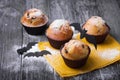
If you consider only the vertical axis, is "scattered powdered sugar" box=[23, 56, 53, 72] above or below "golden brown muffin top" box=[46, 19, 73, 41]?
below

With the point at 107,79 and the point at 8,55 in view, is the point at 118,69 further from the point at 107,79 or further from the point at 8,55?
the point at 8,55

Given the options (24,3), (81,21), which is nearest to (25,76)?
(81,21)

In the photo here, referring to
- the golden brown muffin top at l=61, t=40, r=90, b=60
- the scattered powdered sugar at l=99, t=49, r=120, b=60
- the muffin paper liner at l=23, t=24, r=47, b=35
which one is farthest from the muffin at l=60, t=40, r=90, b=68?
the muffin paper liner at l=23, t=24, r=47, b=35

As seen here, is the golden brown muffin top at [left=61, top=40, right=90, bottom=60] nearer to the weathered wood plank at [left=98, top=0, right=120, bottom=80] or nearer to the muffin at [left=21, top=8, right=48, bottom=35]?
the weathered wood plank at [left=98, top=0, right=120, bottom=80]

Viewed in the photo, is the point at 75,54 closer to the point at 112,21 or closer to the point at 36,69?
the point at 36,69

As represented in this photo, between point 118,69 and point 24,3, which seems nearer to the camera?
point 118,69

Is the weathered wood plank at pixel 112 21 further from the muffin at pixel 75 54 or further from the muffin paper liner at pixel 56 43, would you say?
the muffin paper liner at pixel 56 43
